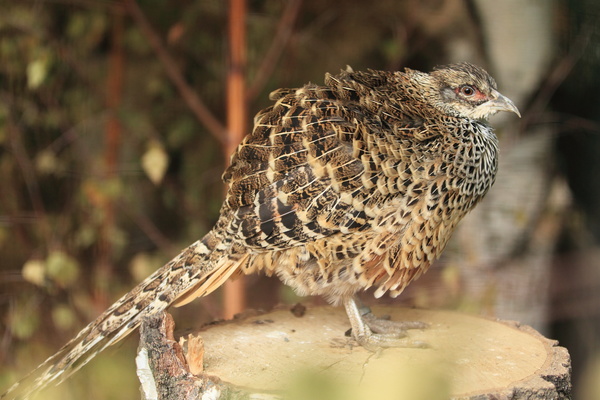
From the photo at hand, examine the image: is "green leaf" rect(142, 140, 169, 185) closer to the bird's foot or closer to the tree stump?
the tree stump

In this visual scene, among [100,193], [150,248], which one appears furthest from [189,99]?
[150,248]

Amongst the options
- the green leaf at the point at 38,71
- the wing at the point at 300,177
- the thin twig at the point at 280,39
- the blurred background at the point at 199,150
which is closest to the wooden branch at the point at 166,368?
the wing at the point at 300,177

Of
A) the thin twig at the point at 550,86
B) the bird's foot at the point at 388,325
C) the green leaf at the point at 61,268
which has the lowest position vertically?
the bird's foot at the point at 388,325

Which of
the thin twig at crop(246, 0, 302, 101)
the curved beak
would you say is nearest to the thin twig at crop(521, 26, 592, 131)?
the curved beak

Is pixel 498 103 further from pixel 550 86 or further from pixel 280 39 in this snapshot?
pixel 280 39

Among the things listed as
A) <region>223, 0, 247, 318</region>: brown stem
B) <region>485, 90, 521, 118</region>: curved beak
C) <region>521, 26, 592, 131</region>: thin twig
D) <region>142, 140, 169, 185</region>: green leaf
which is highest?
<region>223, 0, 247, 318</region>: brown stem

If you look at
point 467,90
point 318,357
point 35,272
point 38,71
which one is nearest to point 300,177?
point 318,357

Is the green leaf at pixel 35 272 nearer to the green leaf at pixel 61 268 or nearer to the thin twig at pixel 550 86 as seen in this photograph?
the green leaf at pixel 61 268
